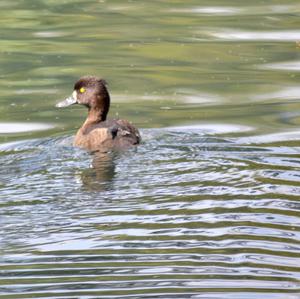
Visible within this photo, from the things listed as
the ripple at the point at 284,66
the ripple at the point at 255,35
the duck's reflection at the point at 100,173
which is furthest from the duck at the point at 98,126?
the ripple at the point at 255,35

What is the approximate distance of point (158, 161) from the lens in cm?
1133

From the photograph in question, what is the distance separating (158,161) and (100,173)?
22.2 inches

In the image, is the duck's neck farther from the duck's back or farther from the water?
the duck's back

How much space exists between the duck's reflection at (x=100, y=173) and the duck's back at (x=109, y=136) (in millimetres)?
204

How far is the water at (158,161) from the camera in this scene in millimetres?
8305

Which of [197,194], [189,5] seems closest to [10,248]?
[197,194]

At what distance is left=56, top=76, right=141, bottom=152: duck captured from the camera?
12.3 metres

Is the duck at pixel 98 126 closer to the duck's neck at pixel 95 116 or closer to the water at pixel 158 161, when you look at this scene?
the duck's neck at pixel 95 116

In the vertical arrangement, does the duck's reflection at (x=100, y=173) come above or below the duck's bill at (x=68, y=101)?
below

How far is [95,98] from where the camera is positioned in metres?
13.5

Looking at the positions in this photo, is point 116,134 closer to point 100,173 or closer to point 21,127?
point 100,173

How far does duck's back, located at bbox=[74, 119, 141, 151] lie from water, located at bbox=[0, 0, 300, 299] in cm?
21

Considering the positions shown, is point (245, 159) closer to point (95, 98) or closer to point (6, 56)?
point (95, 98)

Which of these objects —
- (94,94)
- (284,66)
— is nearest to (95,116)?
(94,94)
